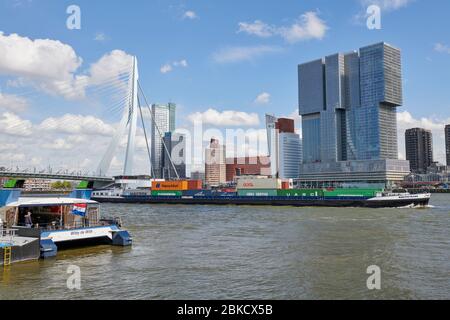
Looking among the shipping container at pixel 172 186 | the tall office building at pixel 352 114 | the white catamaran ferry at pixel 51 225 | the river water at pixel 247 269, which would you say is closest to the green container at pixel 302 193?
the shipping container at pixel 172 186

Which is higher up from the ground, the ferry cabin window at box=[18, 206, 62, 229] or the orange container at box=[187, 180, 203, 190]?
the orange container at box=[187, 180, 203, 190]

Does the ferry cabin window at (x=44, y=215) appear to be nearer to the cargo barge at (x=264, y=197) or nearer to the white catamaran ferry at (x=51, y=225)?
the white catamaran ferry at (x=51, y=225)

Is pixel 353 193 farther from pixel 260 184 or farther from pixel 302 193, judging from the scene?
pixel 260 184

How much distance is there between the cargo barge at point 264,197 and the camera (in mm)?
57188

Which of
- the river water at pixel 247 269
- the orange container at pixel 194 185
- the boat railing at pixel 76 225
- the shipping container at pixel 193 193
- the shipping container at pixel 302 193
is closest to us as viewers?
the river water at pixel 247 269

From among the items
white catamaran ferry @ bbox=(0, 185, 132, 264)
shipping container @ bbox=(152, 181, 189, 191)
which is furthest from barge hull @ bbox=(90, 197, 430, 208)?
white catamaran ferry @ bbox=(0, 185, 132, 264)

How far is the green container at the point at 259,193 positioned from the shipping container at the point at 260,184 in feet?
3.28

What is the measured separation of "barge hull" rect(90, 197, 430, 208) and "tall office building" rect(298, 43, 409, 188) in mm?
115056

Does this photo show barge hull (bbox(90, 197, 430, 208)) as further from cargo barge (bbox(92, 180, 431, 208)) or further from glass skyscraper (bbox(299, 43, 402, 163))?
glass skyscraper (bbox(299, 43, 402, 163))

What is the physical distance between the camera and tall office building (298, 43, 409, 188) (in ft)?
557

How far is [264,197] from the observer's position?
6738cm

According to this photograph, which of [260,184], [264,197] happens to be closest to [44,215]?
[264,197]

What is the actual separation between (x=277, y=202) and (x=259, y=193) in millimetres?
5586

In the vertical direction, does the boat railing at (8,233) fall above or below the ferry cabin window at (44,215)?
below
